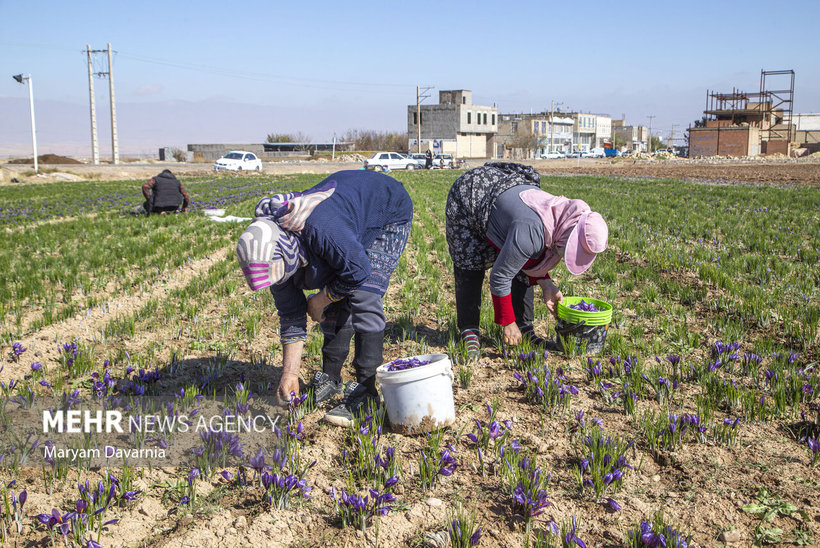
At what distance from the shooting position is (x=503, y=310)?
4.02 meters

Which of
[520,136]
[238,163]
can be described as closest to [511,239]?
[238,163]

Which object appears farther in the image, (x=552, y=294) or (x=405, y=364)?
(x=552, y=294)

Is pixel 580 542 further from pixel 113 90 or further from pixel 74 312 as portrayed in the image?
pixel 113 90

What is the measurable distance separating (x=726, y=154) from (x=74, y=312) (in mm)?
70447

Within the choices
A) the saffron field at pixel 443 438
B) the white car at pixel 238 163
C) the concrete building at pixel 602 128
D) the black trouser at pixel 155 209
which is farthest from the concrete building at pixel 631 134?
the saffron field at pixel 443 438

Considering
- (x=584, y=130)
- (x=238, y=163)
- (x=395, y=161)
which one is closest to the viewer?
(x=238, y=163)

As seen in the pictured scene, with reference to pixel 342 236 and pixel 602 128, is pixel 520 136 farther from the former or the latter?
pixel 342 236

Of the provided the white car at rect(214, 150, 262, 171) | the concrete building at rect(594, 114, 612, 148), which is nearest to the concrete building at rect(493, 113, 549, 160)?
the concrete building at rect(594, 114, 612, 148)

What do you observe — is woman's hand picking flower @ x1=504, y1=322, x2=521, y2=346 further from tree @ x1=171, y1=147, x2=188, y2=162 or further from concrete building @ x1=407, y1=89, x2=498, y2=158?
concrete building @ x1=407, y1=89, x2=498, y2=158

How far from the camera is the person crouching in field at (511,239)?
3629mm

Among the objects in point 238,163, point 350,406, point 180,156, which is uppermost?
point 180,156

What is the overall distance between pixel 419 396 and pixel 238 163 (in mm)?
37561

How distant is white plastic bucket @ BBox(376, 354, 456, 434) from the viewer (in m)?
3.10

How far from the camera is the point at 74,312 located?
5656 mm
